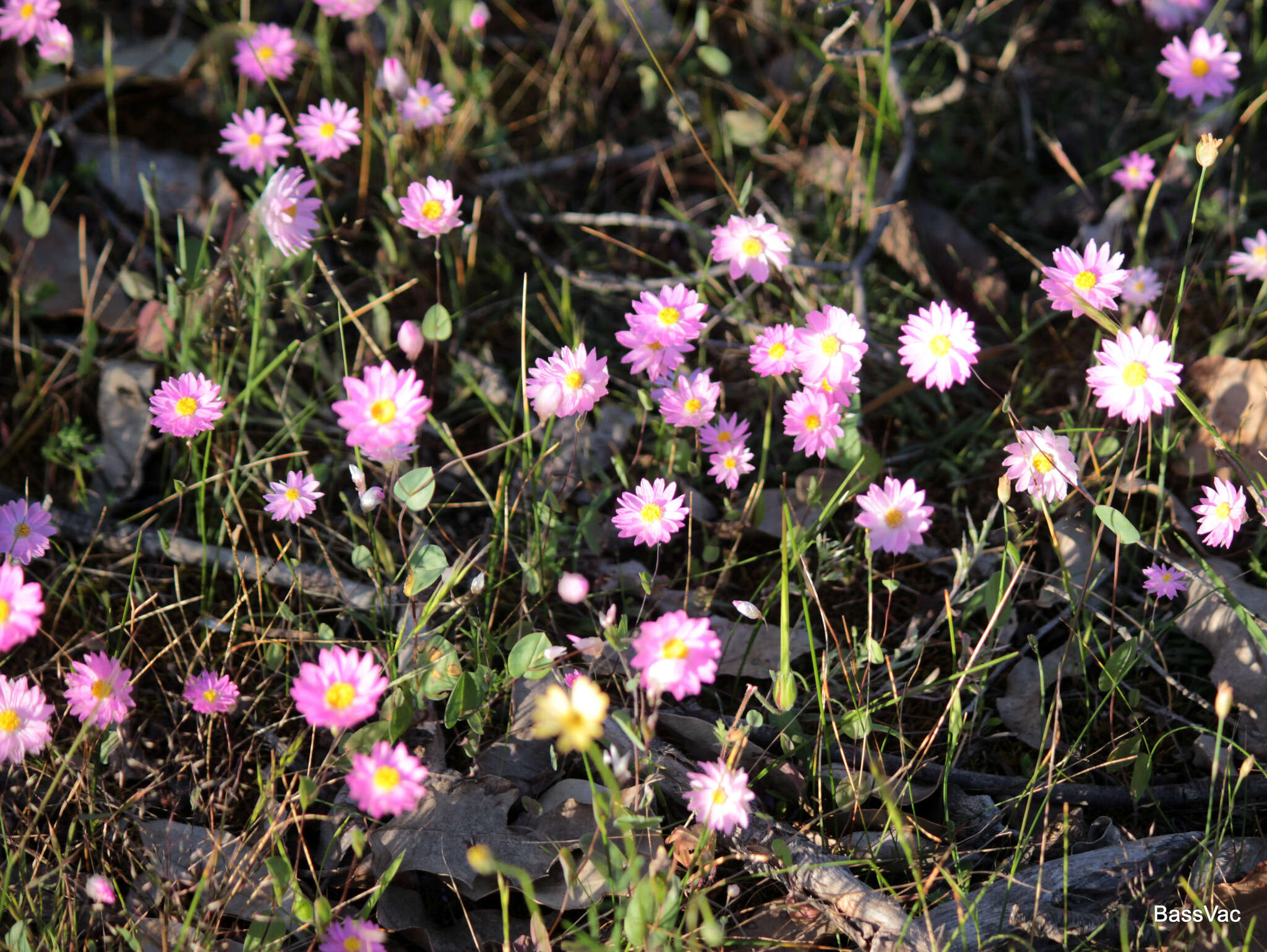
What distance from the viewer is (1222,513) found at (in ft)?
6.82

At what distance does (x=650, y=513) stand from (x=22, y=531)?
1.30 meters

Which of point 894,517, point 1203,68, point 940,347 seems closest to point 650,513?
point 894,517

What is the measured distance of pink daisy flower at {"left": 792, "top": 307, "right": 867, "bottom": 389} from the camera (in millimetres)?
2098

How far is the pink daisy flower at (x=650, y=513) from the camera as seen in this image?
6.82 feet

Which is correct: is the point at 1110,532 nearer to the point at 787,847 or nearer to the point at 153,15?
the point at 787,847

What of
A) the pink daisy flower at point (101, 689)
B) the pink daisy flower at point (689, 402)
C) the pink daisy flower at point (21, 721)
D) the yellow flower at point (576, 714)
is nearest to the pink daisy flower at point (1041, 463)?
the pink daisy flower at point (689, 402)

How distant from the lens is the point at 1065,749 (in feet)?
7.11

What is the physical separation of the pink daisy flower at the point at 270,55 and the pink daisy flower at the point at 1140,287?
8.11ft

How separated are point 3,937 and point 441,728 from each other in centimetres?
86

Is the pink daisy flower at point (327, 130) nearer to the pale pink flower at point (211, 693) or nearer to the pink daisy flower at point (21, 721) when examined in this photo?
the pale pink flower at point (211, 693)

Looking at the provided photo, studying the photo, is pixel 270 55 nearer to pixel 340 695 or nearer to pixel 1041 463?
pixel 340 695

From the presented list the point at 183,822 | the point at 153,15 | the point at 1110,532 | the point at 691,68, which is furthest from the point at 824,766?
the point at 153,15

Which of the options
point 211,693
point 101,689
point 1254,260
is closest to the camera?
point 101,689

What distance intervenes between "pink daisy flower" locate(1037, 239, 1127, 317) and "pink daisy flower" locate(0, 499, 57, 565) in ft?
7.09
